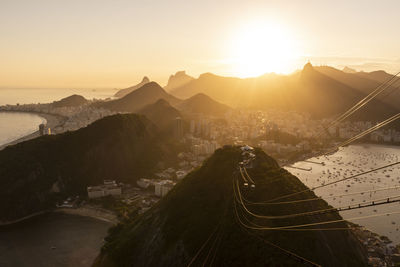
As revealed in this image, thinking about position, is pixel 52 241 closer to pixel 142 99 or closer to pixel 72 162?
pixel 72 162

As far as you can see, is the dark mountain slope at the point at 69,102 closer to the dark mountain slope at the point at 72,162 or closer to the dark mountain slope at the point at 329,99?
the dark mountain slope at the point at 329,99

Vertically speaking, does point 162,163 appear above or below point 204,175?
below

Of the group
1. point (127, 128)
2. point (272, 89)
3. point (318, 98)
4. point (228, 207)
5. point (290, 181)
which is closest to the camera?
point (228, 207)

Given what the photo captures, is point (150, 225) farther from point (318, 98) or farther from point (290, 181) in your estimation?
point (318, 98)

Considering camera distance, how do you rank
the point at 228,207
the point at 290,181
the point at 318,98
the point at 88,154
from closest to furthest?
the point at 228,207, the point at 290,181, the point at 88,154, the point at 318,98

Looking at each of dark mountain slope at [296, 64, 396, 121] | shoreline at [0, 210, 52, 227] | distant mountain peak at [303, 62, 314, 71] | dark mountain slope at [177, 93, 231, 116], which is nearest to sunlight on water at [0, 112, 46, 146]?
dark mountain slope at [177, 93, 231, 116]

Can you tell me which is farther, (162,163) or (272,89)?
(272,89)

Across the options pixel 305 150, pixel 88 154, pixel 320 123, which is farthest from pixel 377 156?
pixel 88 154
